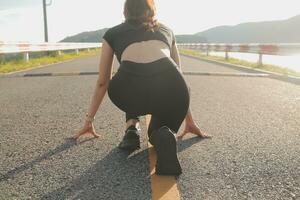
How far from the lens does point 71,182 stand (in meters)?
3.48

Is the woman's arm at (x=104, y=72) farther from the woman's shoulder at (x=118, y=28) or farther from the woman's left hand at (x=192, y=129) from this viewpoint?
the woman's left hand at (x=192, y=129)

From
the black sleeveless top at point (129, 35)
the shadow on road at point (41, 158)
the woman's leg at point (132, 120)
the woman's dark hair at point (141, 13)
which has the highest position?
the woman's dark hair at point (141, 13)

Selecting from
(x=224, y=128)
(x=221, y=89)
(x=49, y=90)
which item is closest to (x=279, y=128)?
(x=224, y=128)

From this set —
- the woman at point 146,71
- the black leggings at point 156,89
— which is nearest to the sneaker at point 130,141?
the woman at point 146,71

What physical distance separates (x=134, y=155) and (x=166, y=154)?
2.32 ft

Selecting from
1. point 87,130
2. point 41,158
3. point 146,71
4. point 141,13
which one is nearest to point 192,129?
point 87,130

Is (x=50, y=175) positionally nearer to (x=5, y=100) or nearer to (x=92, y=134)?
(x=92, y=134)

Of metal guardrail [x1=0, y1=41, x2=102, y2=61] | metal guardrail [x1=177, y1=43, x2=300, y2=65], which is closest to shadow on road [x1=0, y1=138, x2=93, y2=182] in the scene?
metal guardrail [x1=177, y1=43, x2=300, y2=65]

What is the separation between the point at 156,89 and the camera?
13.0ft

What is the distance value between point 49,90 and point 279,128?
5.06 m

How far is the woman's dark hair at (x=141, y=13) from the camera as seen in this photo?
13.1 ft

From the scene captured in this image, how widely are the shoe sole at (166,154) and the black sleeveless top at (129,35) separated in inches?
34.0

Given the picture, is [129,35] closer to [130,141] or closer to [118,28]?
[118,28]

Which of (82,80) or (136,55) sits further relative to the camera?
(82,80)
